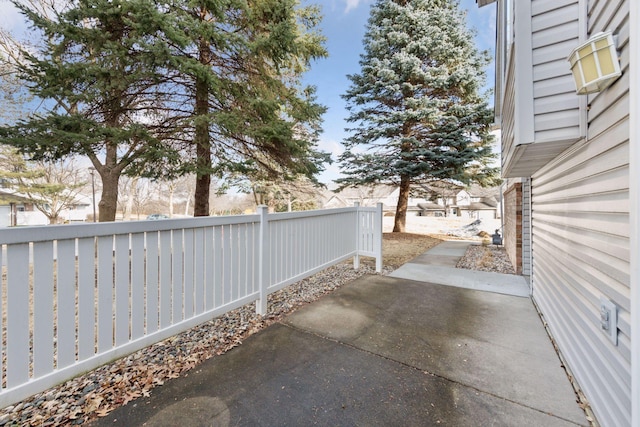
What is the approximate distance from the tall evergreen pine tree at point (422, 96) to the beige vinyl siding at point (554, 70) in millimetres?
7840

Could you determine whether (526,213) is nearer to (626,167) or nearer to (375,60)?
(626,167)

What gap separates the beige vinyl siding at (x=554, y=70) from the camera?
6.79ft

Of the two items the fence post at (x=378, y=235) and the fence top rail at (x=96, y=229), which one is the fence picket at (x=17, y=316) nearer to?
→ the fence top rail at (x=96, y=229)

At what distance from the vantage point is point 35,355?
170 cm

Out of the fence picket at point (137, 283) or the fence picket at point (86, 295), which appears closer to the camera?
the fence picket at point (86, 295)

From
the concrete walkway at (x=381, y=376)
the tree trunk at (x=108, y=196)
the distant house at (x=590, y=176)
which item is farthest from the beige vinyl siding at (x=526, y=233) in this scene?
the tree trunk at (x=108, y=196)

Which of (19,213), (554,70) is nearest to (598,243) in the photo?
(554,70)

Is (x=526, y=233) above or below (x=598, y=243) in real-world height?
below

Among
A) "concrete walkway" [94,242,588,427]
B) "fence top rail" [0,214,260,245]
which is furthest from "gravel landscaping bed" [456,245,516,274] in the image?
"fence top rail" [0,214,260,245]

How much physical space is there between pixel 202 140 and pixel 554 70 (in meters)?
5.56

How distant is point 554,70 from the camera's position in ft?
7.09

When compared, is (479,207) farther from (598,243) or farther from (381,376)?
(381,376)

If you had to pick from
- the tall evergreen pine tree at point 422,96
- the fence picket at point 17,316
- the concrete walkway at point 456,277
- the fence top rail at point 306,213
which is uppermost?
the tall evergreen pine tree at point 422,96

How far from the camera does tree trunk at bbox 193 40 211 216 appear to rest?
17.9ft
